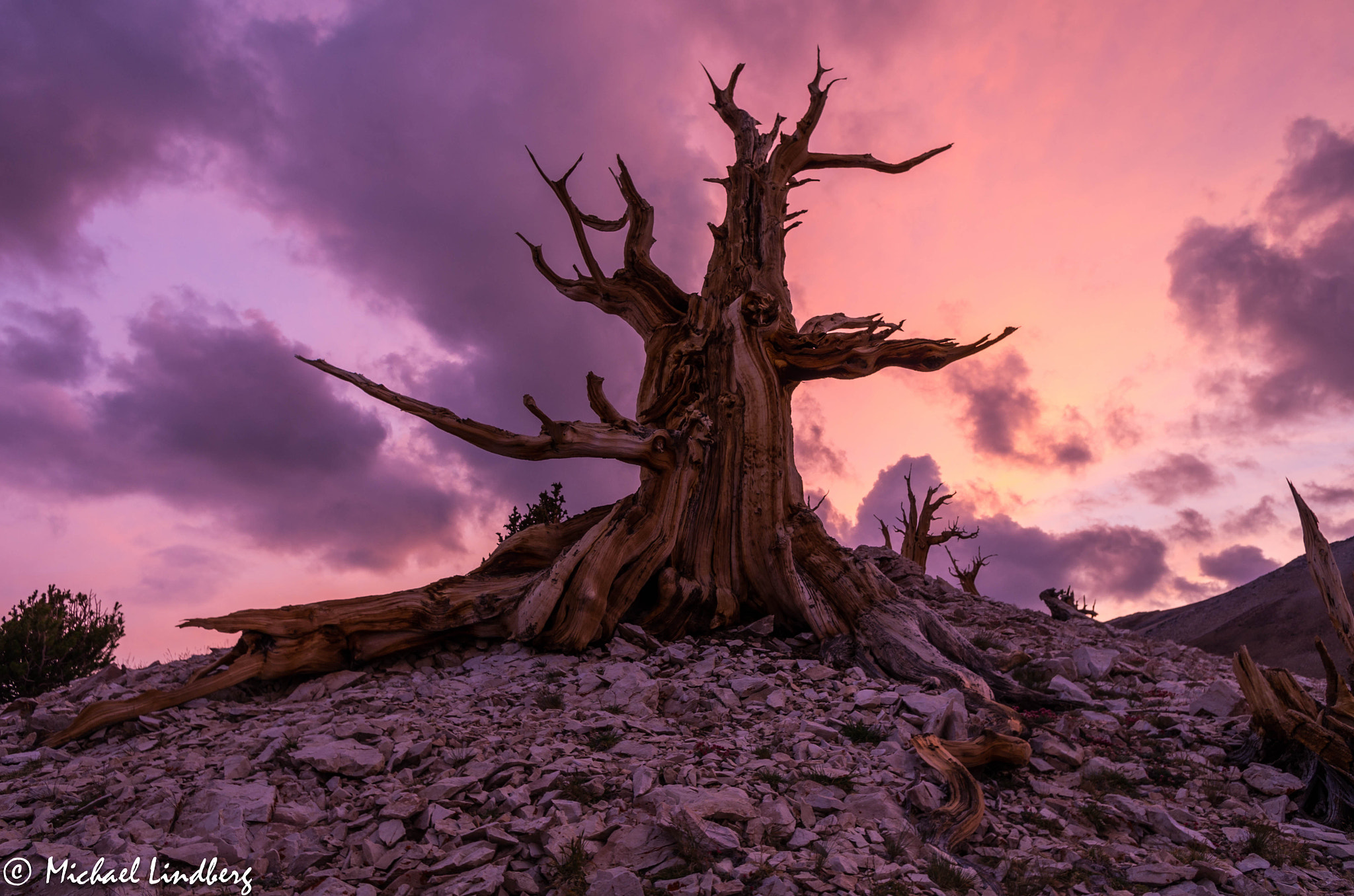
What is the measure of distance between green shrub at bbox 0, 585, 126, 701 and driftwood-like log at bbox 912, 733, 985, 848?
1729cm

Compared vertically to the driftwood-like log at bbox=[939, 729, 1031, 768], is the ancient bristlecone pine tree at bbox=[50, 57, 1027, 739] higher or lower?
higher

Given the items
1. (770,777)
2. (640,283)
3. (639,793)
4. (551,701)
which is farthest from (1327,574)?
(640,283)

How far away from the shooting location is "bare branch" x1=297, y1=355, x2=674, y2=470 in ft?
28.9

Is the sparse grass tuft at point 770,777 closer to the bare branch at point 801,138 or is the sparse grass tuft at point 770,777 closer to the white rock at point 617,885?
the white rock at point 617,885

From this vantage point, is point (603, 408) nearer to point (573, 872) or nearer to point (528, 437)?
point (528, 437)

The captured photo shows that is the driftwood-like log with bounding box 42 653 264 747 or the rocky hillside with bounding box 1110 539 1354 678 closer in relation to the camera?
the driftwood-like log with bounding box 42 653 264 747

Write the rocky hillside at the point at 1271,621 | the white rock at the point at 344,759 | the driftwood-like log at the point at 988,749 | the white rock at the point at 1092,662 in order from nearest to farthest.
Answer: the white rock at the point at 344,759 → the driftwood-like log at the point at 988,749 → the white rock at the point at 1092,662 → the rocky hillside at the point at 1271,621

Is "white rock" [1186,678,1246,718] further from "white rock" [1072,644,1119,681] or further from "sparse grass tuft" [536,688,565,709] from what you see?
"sparse grass tuft" [536,688,565,709]

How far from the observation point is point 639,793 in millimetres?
4910

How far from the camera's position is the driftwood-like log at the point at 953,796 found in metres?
4.89

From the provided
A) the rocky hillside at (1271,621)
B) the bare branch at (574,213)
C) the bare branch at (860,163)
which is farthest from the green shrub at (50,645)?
the rocky hillside at (1271,621)

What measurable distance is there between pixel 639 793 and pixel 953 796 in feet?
7.61

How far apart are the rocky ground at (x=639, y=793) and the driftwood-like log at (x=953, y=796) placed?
4.7 inches

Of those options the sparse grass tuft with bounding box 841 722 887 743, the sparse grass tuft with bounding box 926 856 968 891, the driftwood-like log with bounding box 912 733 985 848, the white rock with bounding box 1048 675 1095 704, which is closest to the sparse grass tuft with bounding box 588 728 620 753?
the sparse grass tuft with bounding box 841 722 887 743
